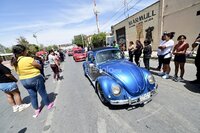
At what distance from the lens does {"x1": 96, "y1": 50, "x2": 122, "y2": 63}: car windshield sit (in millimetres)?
4621

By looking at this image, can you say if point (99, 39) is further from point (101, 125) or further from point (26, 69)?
point (101, 125)

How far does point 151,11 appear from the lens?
14070 millimetres

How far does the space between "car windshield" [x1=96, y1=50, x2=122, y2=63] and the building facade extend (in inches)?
329

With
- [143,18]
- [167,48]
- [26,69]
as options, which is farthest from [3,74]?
[143,18]

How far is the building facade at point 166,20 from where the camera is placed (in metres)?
9.56

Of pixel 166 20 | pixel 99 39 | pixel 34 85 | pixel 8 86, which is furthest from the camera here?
pixel 99 39

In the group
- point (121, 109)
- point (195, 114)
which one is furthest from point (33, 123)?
point (195, 114)

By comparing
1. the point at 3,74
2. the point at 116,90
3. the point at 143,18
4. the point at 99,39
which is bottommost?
the point at 116,90

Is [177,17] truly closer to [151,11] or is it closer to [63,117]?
[151,11]

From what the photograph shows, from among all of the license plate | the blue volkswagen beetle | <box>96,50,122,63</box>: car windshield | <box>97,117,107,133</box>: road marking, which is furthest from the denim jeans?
the license plate

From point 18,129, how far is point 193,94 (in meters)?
4.94

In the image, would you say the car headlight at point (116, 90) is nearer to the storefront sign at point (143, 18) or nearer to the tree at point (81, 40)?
the storefront sign at point (143, 18)

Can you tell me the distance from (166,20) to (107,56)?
1072 centimetres

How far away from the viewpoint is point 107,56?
4.71 metres
